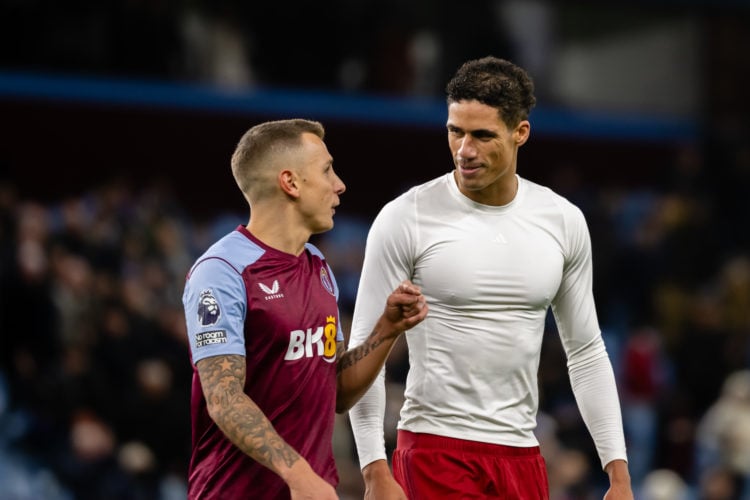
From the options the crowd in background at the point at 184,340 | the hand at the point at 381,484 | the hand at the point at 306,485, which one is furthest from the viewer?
the crowd in background at the point at 184,340

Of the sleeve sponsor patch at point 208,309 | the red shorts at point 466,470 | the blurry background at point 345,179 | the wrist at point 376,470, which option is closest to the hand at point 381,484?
the wrist at point 376,470

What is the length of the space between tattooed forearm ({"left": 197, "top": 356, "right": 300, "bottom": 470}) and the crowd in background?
4.94m

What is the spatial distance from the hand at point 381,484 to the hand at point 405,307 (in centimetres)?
56

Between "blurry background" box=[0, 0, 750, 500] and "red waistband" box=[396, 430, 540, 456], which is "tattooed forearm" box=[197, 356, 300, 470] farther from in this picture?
"blurry background" box=[0, 0, 750, 500]

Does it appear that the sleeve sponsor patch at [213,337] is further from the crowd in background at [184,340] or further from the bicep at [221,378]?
the crowd in background at [184,340]

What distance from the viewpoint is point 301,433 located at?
3.51m

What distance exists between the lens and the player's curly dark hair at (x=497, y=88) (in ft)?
13.3

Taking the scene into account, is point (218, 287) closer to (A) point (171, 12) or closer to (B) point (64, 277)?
(B) point (64, 277)

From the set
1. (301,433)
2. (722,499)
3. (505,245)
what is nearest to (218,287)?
(301,433)

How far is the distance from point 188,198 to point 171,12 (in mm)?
2068

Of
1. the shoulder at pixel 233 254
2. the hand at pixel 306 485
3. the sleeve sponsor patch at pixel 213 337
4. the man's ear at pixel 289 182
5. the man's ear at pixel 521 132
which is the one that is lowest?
the hand at pixel 306 485

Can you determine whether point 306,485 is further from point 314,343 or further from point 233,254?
point 233,254

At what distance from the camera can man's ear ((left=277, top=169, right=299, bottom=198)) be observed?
364cm

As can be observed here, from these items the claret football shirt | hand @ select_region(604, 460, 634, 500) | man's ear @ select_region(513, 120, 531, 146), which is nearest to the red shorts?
hand @ select_region(604, 460, 634, 500)
